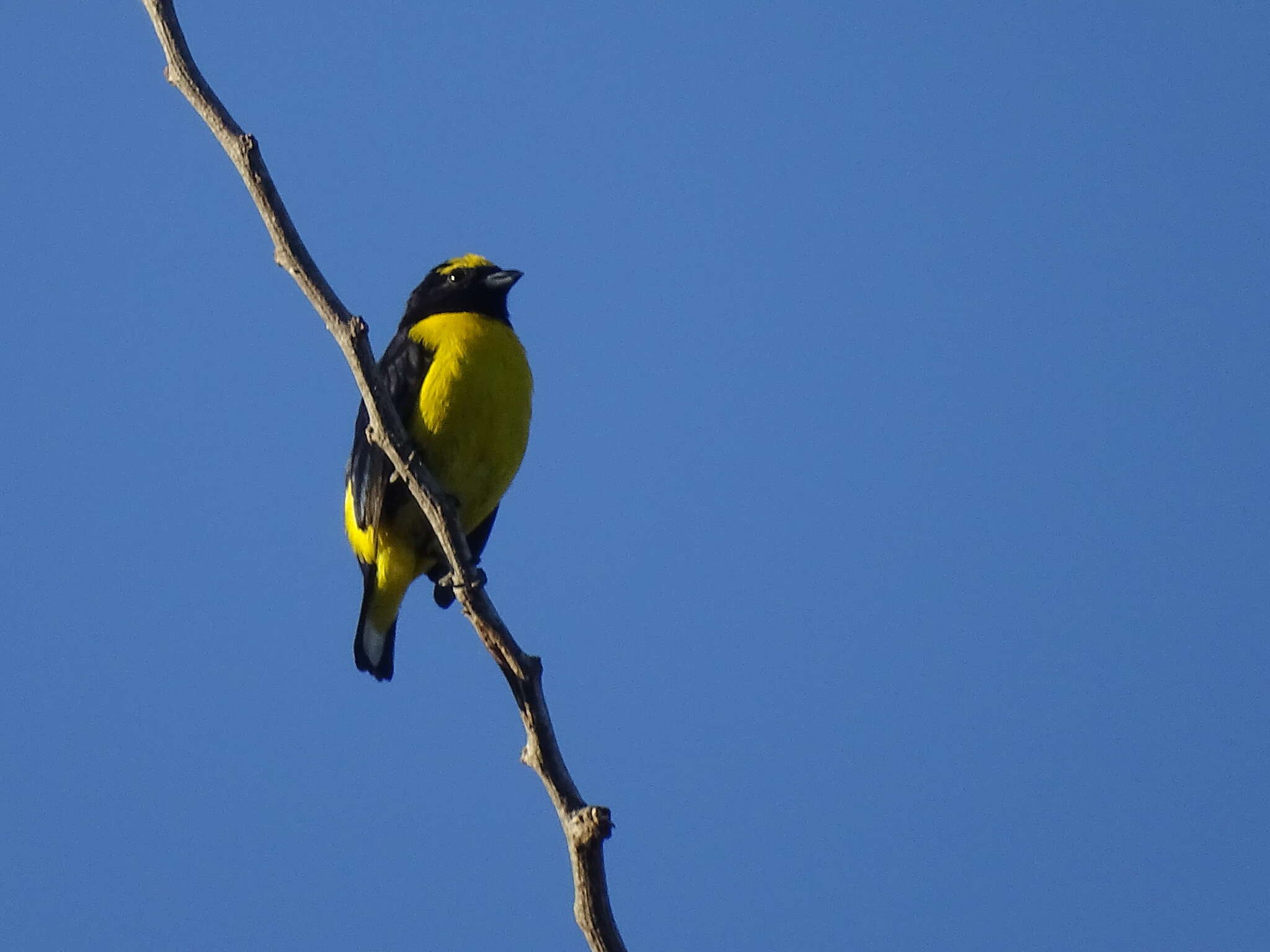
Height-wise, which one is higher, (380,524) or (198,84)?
(380,524)

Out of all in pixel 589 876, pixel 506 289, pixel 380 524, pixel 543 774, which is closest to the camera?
pixel 589 876

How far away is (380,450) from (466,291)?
139 cm

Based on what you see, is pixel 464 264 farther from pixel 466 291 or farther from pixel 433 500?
pixel 433 500

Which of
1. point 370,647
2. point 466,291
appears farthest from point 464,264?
point 370,647

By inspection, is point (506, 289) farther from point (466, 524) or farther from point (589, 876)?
point (589, 876)

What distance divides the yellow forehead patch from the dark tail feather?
1573 mm

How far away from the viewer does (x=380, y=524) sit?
591 cm

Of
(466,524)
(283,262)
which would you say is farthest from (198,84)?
(466,524)

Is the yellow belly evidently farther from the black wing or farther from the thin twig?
the thin twig

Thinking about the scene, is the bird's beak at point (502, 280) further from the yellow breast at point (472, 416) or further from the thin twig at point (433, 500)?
the thin twig at point (433, 500)

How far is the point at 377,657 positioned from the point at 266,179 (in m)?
3.22

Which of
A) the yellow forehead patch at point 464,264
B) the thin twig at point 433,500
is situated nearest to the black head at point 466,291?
the yellow forehead patch at point 464,264

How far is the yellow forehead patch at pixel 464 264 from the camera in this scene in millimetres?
Answer: 6875

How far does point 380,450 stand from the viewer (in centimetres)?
562
